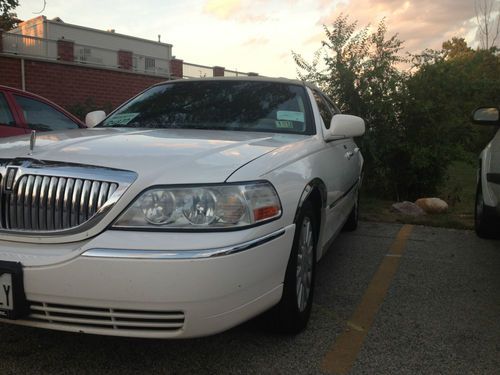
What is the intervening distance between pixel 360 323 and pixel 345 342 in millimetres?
327

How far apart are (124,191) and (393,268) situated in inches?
121

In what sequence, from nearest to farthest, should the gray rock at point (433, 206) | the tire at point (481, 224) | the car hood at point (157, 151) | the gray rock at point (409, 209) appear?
the car hood at point (157, 151), the tire at point (481, 224), the gray rock at point (409, 209), the gray rock at point (433, 206)

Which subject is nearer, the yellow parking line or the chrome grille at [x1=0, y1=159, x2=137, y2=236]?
the chrome grille at [x1=0, y1=159, x2=137, y2=236]

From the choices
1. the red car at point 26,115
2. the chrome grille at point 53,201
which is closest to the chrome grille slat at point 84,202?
the chrome grille at point 53,201

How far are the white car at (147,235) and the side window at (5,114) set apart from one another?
3911 millimetres

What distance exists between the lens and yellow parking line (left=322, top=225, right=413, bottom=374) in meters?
2.74

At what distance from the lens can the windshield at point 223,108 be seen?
12.0ft

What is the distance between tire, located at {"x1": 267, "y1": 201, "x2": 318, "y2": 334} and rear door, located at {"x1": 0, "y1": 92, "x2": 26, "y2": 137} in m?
4.55

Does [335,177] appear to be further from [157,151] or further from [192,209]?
[192,209]

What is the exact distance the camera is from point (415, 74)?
9.12m

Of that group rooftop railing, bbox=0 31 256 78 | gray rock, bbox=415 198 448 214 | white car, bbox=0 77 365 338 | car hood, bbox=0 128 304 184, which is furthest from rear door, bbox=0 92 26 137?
rooftop railing, bbox=0 31 256 78

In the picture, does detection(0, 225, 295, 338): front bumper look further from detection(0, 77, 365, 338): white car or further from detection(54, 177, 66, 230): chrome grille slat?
detection(54, 177, 66, 230): chrome grille slat

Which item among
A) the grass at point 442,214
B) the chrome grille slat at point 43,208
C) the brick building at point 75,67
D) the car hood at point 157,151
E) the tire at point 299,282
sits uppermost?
the brick building at point 75,67

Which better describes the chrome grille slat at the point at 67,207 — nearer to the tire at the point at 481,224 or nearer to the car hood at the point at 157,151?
the car hood at the point at 157,151
